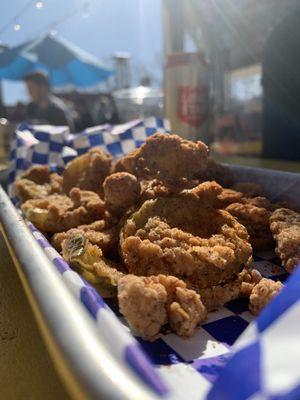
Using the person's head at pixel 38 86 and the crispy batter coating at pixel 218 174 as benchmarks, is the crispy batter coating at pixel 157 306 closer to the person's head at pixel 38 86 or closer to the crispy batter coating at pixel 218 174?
the crispy batter coating at pixel 218 174

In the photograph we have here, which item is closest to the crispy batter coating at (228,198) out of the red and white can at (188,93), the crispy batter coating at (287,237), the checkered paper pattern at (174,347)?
the crispy batter coating at (287,237)

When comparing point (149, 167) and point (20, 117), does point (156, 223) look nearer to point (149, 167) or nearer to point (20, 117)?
point (149, 167)

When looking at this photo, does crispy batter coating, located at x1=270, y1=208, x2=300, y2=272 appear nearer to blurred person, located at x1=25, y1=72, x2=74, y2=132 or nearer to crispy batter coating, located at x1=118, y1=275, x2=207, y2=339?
crispy batter coating, located at x1=118, y1=275, x2=207, y2=339

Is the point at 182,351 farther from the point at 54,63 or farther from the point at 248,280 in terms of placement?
the point at 54,63

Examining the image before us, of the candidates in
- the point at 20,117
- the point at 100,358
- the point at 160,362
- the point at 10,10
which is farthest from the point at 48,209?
the point at 20,117

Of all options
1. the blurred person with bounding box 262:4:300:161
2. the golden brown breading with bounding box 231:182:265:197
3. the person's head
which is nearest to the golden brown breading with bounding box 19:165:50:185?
the golden brown breading with bounding box 231:182:265:197
